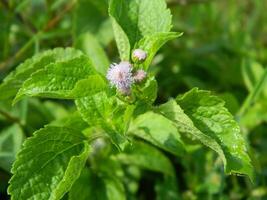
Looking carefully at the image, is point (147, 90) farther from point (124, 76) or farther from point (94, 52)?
point (94, 52)

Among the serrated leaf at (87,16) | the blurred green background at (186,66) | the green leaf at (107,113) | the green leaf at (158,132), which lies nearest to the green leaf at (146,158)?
the blurred green background at (186,66)

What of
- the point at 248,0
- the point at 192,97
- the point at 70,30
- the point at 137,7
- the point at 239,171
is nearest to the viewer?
the point at 239,171

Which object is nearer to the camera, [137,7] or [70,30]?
[137,7]

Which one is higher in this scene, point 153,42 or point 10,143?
point 153,42

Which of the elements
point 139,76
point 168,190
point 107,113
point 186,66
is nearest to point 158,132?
point 107,113

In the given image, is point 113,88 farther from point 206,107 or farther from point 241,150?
point 241,150

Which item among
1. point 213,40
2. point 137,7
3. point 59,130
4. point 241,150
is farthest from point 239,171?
point 213,40

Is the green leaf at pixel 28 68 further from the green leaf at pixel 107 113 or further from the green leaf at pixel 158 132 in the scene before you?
the green leaf at pixel 158 132
